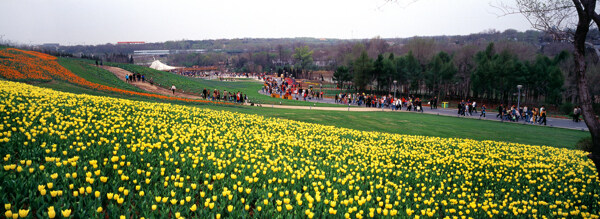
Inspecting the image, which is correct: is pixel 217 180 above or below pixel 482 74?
below

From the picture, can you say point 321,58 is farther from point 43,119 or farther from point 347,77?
point 43,119

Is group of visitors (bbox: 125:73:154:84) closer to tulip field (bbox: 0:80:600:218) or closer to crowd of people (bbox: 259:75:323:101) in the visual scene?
crowd of people (bbox: 259:75:323:101)

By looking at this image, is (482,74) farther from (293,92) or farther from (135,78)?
(135,78)

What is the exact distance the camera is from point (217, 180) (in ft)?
17.4

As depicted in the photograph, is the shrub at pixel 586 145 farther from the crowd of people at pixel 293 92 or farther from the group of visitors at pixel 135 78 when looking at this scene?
the group of visitors at pixel 135 78

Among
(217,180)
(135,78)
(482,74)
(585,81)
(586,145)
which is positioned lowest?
(586,145)

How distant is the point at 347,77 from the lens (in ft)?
266

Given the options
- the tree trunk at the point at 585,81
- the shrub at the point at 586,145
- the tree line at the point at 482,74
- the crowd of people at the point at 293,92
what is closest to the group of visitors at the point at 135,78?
the crowd of people at the point at 293,92

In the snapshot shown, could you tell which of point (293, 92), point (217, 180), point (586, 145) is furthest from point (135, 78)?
point (586, 145)

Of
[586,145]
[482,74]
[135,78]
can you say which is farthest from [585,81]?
[482,74]

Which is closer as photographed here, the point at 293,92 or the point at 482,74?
the point at 482,74

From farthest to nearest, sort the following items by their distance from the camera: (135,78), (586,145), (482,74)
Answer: (482,74)
(135,78)
(586,145)

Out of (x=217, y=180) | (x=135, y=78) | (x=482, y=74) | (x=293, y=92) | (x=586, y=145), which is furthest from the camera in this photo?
(x=293, y=92)

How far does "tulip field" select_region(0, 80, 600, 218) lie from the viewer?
163 inches
